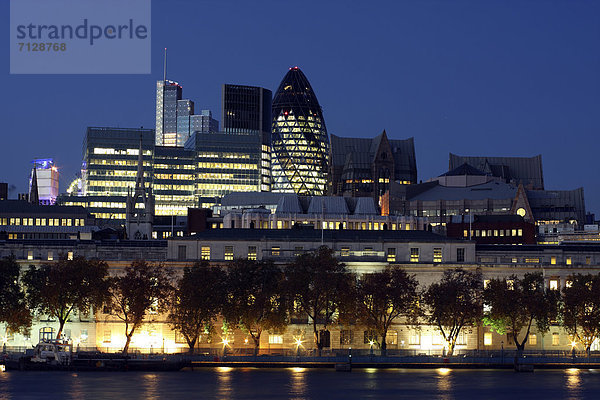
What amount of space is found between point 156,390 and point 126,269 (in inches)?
2006

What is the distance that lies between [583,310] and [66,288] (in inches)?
2952

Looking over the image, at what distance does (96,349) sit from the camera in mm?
180875

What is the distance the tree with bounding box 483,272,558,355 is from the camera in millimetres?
179750

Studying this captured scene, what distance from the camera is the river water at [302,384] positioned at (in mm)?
135375

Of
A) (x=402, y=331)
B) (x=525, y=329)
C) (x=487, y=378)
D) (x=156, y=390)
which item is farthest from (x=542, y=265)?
(x=156, y=390)

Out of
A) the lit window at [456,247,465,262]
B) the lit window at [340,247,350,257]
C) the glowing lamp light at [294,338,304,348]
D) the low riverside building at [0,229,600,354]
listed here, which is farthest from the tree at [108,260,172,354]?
the lit window at [456,247,465,262]

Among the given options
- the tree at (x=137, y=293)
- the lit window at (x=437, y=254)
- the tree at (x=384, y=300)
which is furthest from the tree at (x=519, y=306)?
the tree at (x=137, y=293)

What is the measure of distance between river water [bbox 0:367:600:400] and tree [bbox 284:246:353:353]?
47.9 feet

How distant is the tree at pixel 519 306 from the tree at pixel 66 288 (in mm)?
57067

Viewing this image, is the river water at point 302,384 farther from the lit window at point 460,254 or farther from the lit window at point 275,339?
the lit window at point 460,254

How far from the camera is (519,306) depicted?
7096 inches

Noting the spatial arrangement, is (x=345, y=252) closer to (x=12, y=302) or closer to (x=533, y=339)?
(x=533, y=339)

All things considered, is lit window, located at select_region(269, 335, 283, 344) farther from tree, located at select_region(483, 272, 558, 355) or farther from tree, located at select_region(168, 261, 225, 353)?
tree, located at select_region(483, 272, 558, 355)

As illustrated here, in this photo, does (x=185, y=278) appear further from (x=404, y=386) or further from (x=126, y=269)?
(x=404, y=386)
